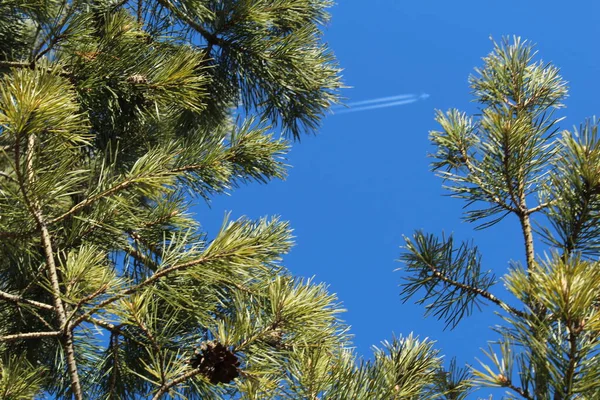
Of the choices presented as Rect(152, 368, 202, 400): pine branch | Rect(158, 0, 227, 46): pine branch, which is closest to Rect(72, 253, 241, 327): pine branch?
Rect(152, 368, 202, 400): pine branch

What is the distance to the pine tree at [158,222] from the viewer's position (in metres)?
0.96

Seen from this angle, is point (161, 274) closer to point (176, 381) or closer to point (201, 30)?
point (176, 381)

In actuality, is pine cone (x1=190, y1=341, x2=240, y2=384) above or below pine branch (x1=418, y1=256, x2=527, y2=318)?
below

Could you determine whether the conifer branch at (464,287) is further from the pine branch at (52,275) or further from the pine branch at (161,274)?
the pine branch at (52,275)

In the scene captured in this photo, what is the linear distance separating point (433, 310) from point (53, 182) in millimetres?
583

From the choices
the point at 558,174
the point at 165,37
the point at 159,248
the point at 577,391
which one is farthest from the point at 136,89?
the point at 577,391

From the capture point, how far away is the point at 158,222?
1487 millimetres

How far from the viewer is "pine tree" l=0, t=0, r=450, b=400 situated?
0.96 m

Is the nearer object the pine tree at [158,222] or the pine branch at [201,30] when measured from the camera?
the pine tree at [158,222]

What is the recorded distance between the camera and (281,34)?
2.21 m

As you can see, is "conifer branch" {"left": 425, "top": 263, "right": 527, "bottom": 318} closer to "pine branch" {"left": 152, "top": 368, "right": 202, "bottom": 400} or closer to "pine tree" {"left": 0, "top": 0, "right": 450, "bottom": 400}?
"pine tree" {"left": 0, "top": 0, "right": 450, "bottom": 400}

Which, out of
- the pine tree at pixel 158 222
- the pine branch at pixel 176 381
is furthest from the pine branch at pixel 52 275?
the pine branch at pixel 176 381

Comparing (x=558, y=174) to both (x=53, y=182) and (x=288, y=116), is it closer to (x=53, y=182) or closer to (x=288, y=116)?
(x=53, y=182)

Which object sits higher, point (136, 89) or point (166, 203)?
point (136, 89)
